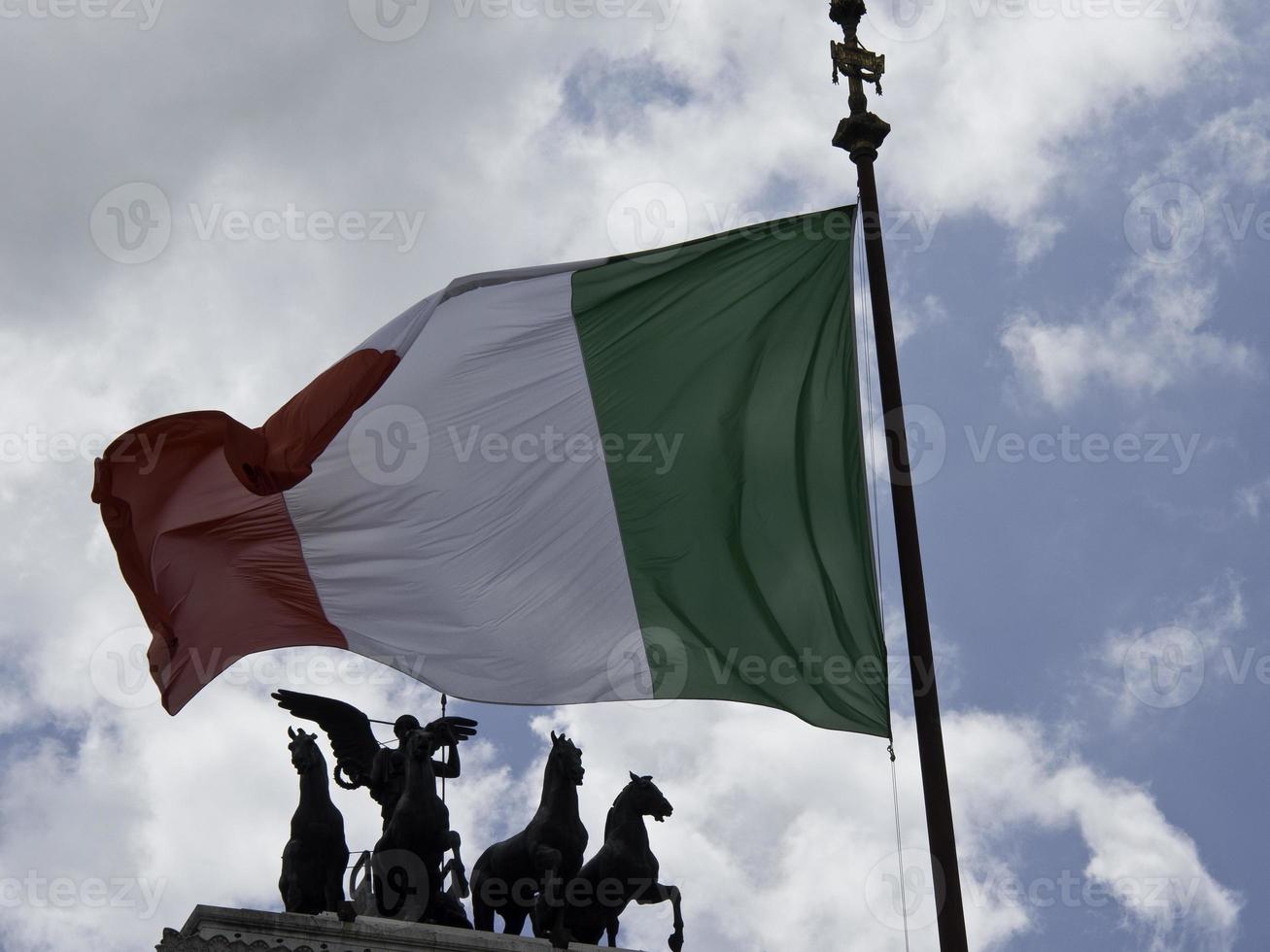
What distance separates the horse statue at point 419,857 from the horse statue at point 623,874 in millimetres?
1437

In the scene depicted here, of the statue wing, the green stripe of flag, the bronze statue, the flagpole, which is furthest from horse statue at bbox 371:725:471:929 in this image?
the flagpole

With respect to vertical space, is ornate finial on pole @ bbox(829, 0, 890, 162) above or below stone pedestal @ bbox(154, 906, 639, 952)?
above

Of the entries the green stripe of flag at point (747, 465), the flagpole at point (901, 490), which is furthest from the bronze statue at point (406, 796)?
the flagpole at point (901, 490)

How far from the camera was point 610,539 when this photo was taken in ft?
74.1

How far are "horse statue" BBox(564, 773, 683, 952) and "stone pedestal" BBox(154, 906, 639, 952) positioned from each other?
0.89 m

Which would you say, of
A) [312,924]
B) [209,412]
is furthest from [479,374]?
[312,924]

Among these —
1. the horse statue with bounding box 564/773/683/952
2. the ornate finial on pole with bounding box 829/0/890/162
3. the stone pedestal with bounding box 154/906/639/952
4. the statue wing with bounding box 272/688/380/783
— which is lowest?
the stone pedestal with bounding box 154/906/639/952

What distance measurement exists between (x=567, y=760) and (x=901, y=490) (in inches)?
223

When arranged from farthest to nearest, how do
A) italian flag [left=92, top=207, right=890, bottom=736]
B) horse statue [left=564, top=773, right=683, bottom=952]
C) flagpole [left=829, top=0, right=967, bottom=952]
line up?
horse statue [left=564, top=773, right=683, bottom=952] → italian flag [left=92, top=207, right=890, bottom=736] → flagpole [left=829, top=0, right=967, bottom=952]

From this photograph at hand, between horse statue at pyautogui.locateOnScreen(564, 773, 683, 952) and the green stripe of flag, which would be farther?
horse statue at pyautogui.locateOnScreen(564, 773, 683, 952)

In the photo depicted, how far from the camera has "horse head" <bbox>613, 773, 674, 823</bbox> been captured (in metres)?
23.8

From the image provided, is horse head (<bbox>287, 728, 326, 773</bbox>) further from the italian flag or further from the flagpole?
the flagpole

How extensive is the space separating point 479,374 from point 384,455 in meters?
1.42

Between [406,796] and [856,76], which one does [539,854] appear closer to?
[406,796]
